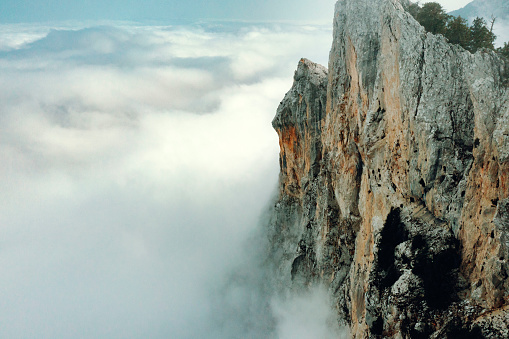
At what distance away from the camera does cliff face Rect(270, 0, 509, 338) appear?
527 inches

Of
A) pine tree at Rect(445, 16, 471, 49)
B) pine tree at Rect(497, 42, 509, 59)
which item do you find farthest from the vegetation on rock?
pine tree at Rect(497, 42, 509, 59)

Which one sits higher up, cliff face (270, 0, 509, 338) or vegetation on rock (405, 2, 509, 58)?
vegetation on rock (405, 2, 509, 58)

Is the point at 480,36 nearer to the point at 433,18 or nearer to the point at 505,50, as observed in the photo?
the point at 505,50

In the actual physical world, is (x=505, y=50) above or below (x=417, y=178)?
above

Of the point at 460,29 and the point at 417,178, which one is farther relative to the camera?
the point at 460,29

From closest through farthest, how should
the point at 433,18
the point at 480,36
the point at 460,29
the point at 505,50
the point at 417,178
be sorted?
the point at 417,178 → the point at 505,50 → the point at 480,36 → the point at 460,29 → the point at 433,18

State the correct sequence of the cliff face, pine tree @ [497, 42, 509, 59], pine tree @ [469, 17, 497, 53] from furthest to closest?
1. pine tree @ [469, 17, 497, 53]
2. pine tree @ [497, 42, 509, 59]
3. the cliff face


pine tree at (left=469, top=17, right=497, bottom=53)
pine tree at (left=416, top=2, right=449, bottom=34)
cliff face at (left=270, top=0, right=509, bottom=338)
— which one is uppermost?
pine tree at (left=416, top=2, right=449, bottom=34)

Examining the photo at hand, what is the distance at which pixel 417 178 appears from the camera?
17.8m

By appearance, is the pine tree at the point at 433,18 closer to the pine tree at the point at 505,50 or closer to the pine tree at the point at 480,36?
the pine tree at the point at 480,36

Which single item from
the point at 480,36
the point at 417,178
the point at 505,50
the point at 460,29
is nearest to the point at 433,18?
the point at 460,29

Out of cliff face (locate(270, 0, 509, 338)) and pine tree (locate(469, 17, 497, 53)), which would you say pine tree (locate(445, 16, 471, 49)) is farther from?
cliff face (locate(270, 0, 509, 338))

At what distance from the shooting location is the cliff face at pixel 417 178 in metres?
13.4

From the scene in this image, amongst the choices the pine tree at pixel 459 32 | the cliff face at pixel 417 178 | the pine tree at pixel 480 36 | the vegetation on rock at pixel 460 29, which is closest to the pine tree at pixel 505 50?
the vegetation on rock at pixel 460 29
